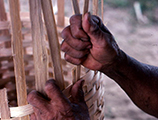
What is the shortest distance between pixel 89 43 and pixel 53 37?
0.30 feet

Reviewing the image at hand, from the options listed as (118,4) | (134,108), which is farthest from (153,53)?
(118,4)

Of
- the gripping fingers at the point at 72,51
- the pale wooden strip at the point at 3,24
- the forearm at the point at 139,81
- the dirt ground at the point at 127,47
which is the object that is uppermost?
the gripping fingers at the point at 72,51

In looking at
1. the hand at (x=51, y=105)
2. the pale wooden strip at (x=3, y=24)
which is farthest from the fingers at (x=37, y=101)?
the pale wooden strip at (x=3, y=24)

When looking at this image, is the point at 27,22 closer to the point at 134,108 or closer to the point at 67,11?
the point at 134,108

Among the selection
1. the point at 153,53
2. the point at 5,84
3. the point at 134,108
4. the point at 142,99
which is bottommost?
the point at 134,108

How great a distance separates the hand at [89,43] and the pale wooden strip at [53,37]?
2 cm

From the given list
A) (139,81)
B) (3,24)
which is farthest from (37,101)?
(3,24)

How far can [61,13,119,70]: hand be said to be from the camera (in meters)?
0.49

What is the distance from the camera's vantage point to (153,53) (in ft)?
8.45

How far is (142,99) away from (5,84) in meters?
0.79

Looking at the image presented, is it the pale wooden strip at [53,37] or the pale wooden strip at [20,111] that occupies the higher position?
the pale wooden strip at [53,37]

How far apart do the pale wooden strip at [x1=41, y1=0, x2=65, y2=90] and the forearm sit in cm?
16

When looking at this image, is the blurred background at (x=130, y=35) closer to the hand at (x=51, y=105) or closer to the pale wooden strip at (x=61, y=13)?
the pale wooden strip at (x=61, y=13)

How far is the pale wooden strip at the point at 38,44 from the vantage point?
498 millimetres
